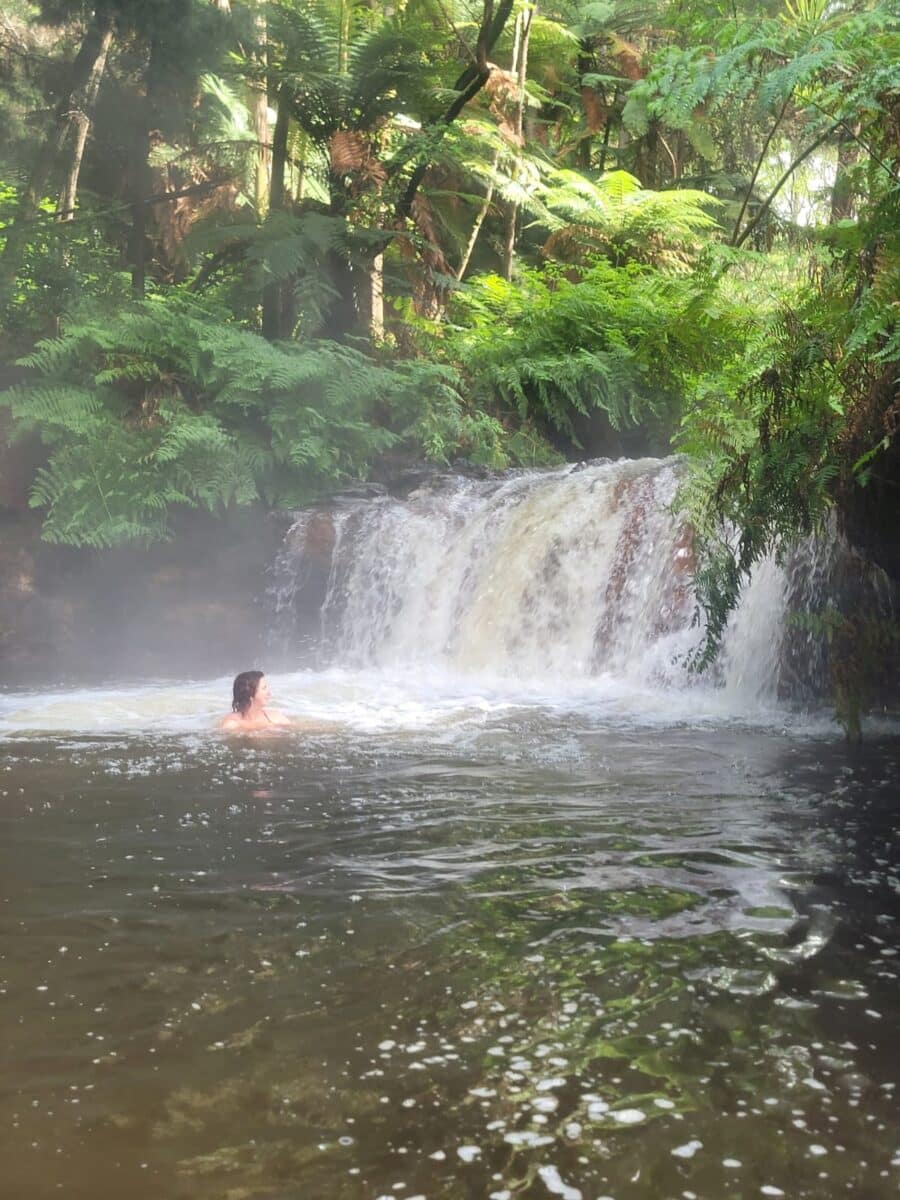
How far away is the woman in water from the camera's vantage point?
7910mm

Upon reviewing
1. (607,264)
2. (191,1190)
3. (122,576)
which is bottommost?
(191,1190)

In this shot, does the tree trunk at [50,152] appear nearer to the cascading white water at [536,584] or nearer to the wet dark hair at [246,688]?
the cascading white water at [536,584]

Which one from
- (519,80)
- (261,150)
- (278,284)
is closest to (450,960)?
(278,284)

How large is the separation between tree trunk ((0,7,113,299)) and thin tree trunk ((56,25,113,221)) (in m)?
0.02

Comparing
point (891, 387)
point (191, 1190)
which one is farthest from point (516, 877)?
point (891, 387)

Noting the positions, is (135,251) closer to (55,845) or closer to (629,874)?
(55,845)

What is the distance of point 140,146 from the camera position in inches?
538

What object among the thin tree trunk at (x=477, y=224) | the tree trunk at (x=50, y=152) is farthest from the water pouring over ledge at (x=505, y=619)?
the tree trunk at (x=50, y=152)

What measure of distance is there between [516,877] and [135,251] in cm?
1169

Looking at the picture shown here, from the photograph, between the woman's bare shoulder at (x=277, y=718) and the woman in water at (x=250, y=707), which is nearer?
the woman in water at (x=250, y=707)

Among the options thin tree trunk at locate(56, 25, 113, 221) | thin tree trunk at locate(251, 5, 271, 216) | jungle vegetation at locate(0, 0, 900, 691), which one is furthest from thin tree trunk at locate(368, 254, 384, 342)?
thin tree trunk at locate(56, 25, 113, 221)

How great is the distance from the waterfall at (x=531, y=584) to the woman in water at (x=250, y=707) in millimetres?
3305

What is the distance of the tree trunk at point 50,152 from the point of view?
11.4m

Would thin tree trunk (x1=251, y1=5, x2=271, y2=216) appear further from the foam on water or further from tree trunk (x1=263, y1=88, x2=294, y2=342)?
the foam on water
